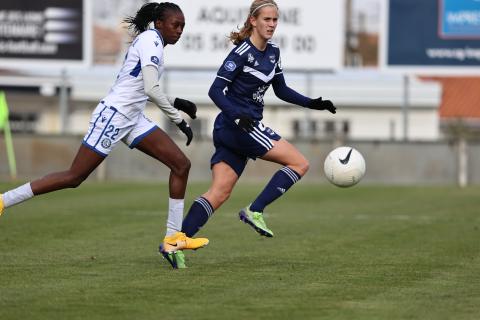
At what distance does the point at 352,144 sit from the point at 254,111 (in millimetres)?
17699

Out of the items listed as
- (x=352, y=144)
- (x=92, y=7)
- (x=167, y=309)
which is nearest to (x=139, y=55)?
(x=167, y=309)

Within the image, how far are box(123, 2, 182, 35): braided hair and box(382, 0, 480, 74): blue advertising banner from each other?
63.5ft

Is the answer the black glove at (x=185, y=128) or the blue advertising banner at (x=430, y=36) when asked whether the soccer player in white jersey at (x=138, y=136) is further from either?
the blue advertising banner at (x=430, y=36)

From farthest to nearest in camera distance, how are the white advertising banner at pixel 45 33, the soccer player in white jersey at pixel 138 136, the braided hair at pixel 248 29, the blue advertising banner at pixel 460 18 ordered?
1. the white advertising banner at pixel 45 33
2. the blue advertising banner at pixel 460 18
3. the braided hair at pixel 248 29
4. the soccer player in white jersey at pixel 138 136

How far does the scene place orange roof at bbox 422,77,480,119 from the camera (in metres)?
42.2

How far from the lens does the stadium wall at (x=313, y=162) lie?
87.6 feet

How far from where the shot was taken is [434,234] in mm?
12711

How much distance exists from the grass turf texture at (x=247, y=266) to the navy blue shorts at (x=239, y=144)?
914 millimetres

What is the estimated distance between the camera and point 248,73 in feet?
30.7

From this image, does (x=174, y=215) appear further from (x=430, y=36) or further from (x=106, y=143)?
(x=430, y=36)

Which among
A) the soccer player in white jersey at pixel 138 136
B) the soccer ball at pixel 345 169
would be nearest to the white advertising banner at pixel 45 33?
the soccer ball at pixel 345 169

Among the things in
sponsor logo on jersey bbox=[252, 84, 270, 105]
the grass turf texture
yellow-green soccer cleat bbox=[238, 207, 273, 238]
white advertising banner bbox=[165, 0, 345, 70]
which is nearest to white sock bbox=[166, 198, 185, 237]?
the grass turf texture

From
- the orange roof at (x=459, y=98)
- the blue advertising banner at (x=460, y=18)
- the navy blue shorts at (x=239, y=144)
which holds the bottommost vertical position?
the orange roof at (x=459, y=98)

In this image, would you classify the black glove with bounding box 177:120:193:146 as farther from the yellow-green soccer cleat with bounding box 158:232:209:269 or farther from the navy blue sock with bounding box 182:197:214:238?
the yellow-green soccer cleat with bounding box 158:232:209:269
